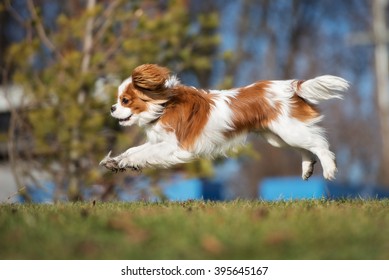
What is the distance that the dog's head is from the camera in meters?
6.67

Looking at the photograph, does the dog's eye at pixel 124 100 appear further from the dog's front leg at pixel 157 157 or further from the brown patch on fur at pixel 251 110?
the brown patch on fur at pixel 251 110

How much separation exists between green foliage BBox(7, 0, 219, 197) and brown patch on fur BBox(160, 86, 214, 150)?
4569 mm

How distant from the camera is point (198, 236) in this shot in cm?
404

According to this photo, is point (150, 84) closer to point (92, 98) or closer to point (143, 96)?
point (143, 96)

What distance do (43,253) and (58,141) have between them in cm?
775

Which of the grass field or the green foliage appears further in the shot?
the green foliage

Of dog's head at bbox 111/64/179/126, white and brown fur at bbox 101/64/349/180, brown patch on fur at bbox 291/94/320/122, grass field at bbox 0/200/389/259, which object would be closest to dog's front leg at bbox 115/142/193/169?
white and brown fur at bbox 101/64/349/180

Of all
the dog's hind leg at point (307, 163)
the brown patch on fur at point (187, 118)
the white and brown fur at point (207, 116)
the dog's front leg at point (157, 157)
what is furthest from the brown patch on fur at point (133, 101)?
the dog's hind leg at point (307, 163)

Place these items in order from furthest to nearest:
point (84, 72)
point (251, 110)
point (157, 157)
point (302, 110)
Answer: point (84, 72) < point (302, 110) < point (251, 110) < point (157, 157)

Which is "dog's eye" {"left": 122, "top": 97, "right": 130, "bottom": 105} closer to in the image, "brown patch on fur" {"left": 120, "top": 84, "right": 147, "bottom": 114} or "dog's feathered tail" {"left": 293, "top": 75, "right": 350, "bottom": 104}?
"brown patch on fur" {"left": 120, "top": 84, "right": 147, "bottom": 114}

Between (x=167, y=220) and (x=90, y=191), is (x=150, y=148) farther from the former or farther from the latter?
(x=90, y=191)

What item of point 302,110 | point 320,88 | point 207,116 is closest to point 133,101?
point 207,116

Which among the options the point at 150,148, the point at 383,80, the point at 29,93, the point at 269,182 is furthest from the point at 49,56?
→ the point at 383,80

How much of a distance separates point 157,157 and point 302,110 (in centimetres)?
142
